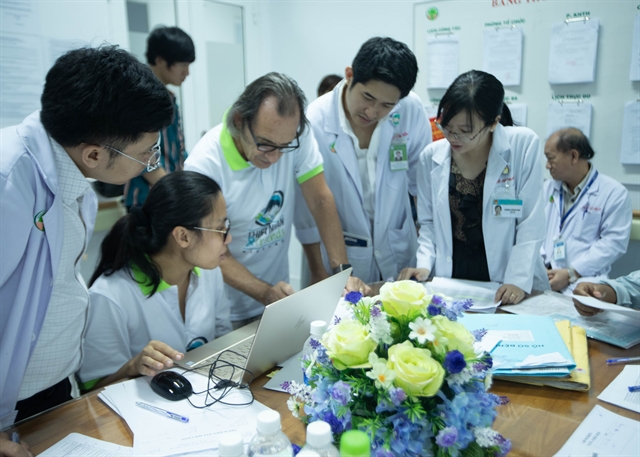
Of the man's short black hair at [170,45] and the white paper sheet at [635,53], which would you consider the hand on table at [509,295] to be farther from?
the man's short black hair at [170,45]

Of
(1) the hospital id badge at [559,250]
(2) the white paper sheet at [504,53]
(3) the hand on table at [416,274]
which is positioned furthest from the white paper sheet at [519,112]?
(3) the hand on table at [416,274]

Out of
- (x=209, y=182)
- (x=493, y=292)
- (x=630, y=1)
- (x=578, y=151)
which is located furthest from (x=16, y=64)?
(x=630, y=1)

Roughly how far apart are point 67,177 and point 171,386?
53cm

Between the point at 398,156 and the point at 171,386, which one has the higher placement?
the point at 398,156

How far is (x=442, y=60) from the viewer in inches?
130

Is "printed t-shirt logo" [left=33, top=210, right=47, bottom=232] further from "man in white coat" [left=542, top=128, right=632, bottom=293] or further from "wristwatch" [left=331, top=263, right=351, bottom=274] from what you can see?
"man in white coat" [left=542, top=128, right=632, bottom=293]

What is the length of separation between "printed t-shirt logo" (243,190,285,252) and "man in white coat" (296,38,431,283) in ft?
1.05

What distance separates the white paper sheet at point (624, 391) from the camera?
110 cm

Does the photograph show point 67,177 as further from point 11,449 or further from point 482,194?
point 482,194

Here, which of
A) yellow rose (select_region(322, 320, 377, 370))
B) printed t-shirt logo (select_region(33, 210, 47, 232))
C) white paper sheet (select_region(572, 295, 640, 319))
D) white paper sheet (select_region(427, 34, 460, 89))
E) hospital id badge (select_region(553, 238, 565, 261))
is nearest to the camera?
yellow rose (select_region(322, 320, 377, 370))

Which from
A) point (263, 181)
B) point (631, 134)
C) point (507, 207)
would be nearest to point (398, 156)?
point (507, 207)

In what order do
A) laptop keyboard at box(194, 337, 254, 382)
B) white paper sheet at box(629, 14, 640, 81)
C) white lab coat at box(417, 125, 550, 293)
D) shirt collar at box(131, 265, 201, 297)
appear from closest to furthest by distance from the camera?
laptop keyboard at box(194, 337, 254, 382), shirt collar at box(131, 265, 201, 297), white lab coat at box(417, 125, 550, 293), white paper sheet at box(629, 14, 640, 81)

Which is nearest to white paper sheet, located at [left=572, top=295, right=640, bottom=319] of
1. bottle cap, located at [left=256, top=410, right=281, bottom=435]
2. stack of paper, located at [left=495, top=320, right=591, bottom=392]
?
stack of paper, located at [left=495, top=320, right=591, bottom=392]

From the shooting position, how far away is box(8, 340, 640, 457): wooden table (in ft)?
3.29
